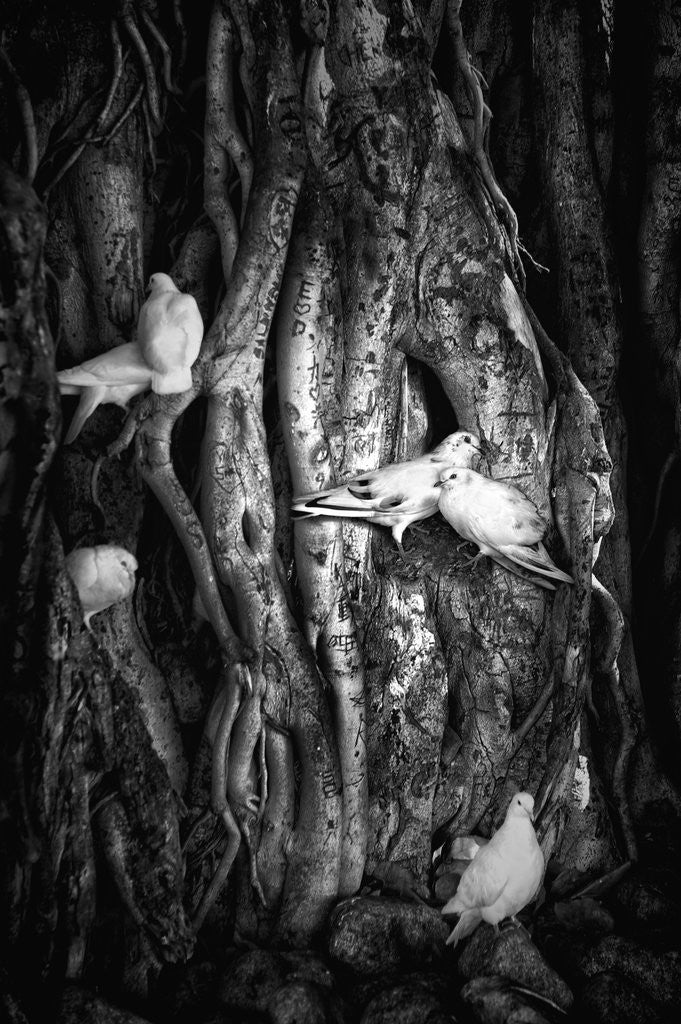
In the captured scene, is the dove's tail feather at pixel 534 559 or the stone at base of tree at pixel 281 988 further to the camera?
the dove's tail feather at pixel 534 559

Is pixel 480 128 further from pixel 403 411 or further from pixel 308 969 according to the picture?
pixel 308 969

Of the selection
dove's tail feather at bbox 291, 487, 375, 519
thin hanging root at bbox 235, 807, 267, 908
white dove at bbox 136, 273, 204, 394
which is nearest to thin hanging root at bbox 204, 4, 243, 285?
white dove at bbox 136, 273, 204, 394

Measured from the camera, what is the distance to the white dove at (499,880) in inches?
82.3

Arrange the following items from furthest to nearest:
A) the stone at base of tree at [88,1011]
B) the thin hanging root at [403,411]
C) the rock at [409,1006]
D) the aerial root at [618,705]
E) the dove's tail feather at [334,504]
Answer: the aerial root at [618,705] < the thin hanging root at [403,411] < the dove's tail feather at [334,504] < the rock at [409,1006] < the stone at base of tree at [88,1011]

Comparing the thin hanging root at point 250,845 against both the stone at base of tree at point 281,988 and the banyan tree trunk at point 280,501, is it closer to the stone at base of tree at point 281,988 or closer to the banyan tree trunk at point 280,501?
the banyan tree trunk at point 280,501

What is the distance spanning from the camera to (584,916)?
2.39 meters

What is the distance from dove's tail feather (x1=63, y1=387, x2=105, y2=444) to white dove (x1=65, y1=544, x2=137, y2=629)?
0.27 m

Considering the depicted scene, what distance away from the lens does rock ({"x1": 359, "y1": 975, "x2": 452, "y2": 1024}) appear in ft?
6.18

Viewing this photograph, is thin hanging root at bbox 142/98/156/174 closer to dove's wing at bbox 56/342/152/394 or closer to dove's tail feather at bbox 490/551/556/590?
dove's wing at bbox 56/342/152/394

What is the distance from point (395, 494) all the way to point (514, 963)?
1183 millimetres

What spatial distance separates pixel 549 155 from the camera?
→ 2809 mm

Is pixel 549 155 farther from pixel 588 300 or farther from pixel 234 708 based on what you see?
pixel 234 708

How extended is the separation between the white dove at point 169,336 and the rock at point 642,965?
68.3 inches

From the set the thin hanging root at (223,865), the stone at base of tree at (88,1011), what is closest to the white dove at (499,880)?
the thin hanging root at (223,865)
